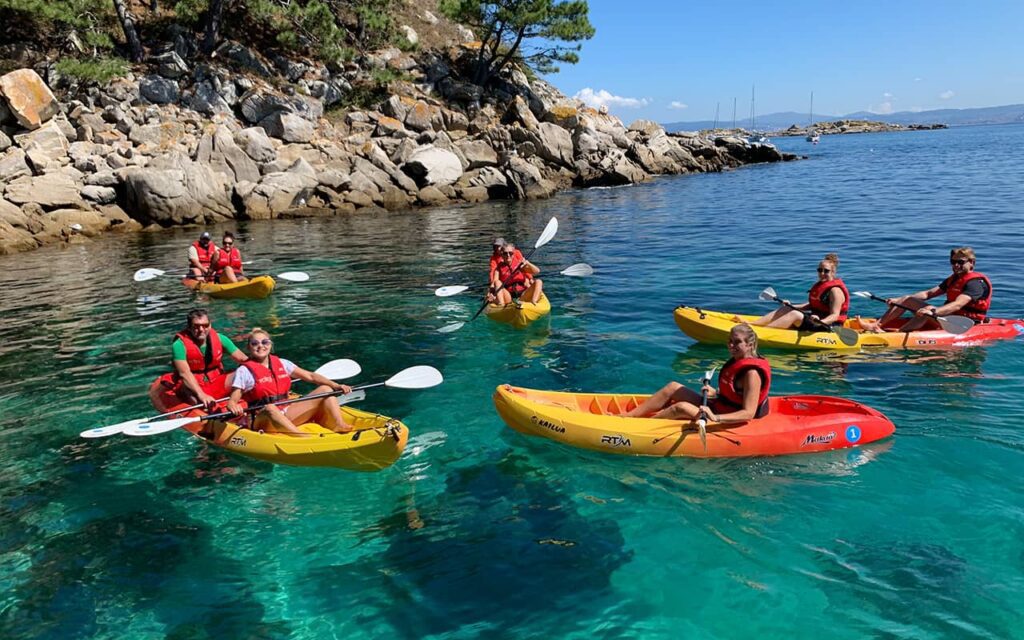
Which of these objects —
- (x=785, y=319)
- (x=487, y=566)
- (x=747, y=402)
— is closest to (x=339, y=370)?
(x=487, y=566)

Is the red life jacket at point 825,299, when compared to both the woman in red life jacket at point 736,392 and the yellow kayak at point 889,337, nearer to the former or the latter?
the yellow kayak at point 889,337

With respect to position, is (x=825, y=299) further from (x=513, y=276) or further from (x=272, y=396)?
(x=272, y=396)

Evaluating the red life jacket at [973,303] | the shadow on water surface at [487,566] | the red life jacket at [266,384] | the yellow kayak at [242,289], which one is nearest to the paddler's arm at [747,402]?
the shadow on water surface at [487,566]

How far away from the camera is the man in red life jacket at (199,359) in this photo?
7.86m

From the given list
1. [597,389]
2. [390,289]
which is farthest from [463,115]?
[597,389]

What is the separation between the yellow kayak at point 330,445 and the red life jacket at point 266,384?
33 cm

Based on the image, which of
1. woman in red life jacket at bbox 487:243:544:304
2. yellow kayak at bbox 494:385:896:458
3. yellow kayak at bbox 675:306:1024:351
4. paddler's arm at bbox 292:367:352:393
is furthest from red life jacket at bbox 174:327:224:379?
yellow kayak at bbox 675:306:1024:351

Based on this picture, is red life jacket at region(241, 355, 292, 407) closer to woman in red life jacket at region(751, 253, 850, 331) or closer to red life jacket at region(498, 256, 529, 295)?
red life jacket at region(498, 256, 529, 295)

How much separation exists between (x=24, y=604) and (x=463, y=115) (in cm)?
3561

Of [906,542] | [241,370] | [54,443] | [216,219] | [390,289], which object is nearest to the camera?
[906,542]

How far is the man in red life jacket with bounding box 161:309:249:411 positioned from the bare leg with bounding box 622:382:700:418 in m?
4.42

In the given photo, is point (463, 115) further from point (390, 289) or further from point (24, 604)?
point (24, 604)

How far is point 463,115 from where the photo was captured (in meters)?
38.4

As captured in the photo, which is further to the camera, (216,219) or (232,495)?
(216,219)
